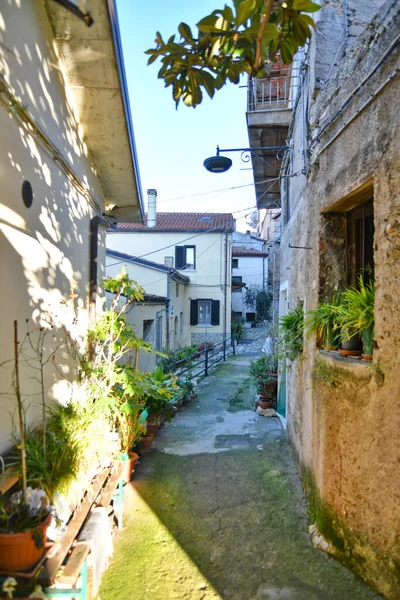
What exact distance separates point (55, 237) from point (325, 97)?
3.35 meters

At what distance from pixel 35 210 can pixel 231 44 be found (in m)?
2.24

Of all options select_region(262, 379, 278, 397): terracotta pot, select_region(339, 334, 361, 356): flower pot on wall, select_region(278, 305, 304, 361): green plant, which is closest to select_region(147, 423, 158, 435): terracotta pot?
select_region(278, 305, 304, 361): green plant

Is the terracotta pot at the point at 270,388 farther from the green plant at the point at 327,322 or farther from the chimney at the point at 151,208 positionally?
the chimney at the point at 151,208

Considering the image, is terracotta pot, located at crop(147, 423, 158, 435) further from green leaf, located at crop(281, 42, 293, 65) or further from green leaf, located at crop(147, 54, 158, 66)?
green leaf, located at crop(281, 42, 293, 65)

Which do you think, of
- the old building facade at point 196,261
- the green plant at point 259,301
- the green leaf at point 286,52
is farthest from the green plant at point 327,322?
the green plant at point 259,301

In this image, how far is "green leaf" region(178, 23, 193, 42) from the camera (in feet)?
7.30

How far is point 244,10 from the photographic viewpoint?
1.91 meters

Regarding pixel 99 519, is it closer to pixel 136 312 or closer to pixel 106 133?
pixel 106 133

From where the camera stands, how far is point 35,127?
331 cm

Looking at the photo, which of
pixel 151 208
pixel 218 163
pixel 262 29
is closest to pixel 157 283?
pixel 151 208

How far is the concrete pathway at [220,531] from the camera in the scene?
3.01 metres

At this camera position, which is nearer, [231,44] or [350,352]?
[231,44]

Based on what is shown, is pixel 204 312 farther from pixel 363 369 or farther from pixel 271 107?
pixel 363 369

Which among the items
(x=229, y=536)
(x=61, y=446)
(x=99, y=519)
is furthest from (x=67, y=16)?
(x=229, y=536)
